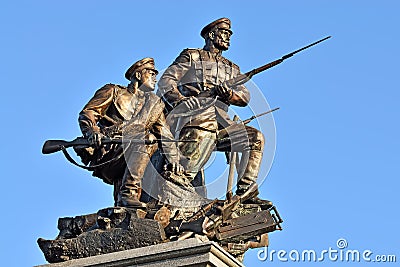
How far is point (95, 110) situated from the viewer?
16297 millimetres

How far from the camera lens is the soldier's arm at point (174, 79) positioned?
59.8ft

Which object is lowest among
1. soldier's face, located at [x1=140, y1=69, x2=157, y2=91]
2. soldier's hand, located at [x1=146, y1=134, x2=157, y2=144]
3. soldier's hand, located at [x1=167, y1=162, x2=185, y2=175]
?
soldier's hand, located at [x1=146, y1=134, x2=157, y2=144]

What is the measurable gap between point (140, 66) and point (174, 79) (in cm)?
158

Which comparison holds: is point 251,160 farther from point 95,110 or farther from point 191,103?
point 95,110

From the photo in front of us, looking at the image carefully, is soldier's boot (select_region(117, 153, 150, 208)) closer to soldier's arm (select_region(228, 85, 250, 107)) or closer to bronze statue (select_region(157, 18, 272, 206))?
bronze statue (select_region(157, 18, 272, 206))

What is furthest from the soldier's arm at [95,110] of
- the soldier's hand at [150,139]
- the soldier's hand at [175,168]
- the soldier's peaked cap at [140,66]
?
the soldier's hand at [175,168]

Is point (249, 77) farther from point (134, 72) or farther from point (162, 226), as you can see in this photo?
point (162, 226)

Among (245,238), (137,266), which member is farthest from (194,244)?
(245,238)

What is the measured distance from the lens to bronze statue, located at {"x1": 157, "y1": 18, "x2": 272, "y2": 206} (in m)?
17.8

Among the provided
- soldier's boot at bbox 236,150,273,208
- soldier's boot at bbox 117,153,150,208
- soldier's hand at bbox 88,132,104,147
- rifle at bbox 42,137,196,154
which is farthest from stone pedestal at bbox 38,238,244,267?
soldier's boot at bbox 236,150,273,208

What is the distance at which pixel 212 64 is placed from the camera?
61.7 ft

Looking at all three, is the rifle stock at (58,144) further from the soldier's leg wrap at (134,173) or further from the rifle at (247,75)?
the rifle at (247,75)

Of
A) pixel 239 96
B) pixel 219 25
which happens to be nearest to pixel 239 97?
pixel 239 96

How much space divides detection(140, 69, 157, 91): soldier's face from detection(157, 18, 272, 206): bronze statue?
101cm
